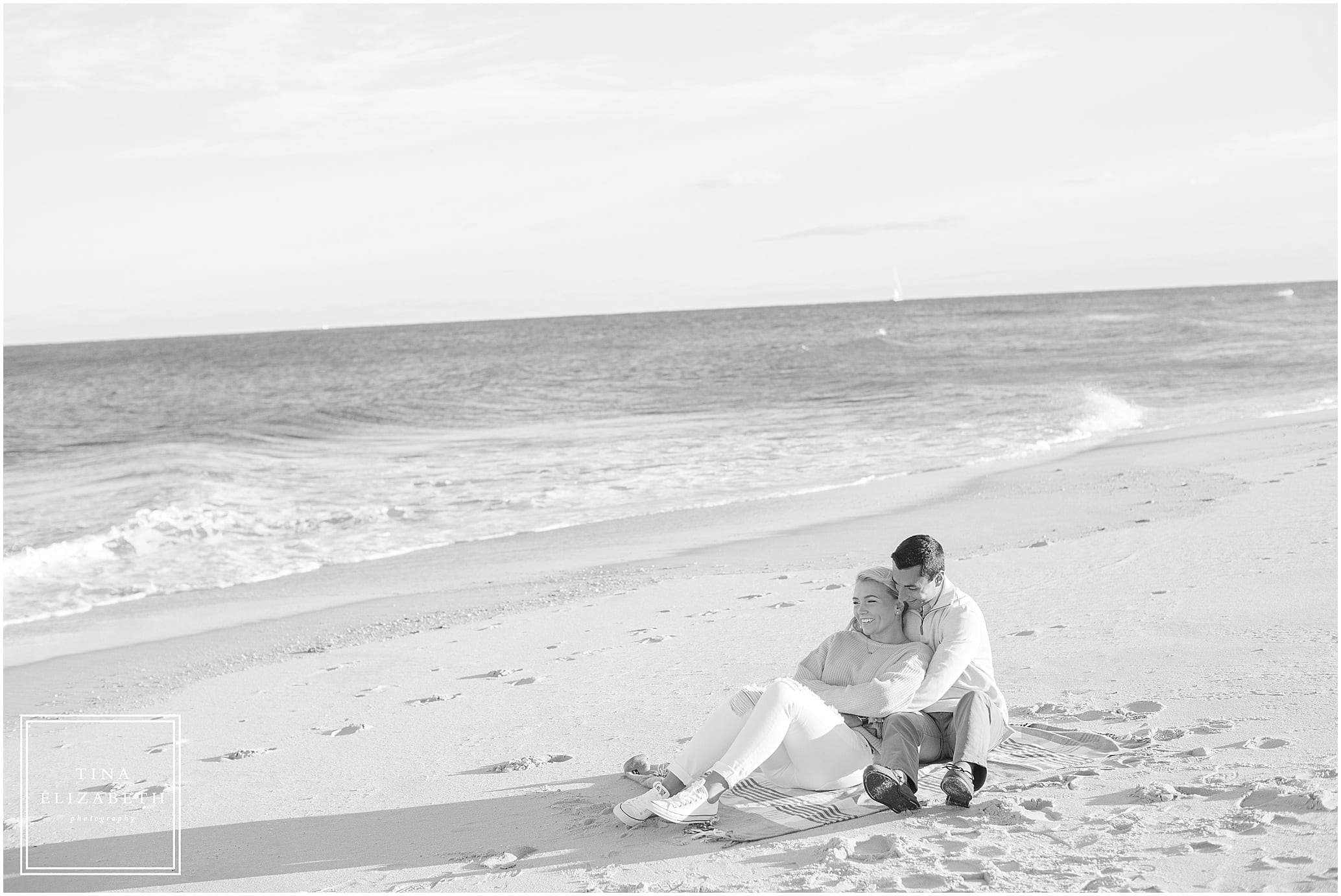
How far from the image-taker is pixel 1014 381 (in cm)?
2934

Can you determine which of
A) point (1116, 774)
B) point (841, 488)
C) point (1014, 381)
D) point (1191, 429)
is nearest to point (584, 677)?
point (1116, 774)

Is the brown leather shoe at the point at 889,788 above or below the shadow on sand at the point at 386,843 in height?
above

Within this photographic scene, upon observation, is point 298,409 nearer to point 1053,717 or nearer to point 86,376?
point 1053,717

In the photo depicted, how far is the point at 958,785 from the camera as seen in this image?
156 inches

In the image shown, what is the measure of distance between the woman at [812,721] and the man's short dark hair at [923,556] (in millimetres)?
160

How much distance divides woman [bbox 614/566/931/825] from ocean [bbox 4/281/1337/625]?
739 cm

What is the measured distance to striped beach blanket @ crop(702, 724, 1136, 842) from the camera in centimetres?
403

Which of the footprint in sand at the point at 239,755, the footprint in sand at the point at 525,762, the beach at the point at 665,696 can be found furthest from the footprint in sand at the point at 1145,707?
the footprint in sand at the point at 239,755

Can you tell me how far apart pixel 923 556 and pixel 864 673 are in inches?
20.8

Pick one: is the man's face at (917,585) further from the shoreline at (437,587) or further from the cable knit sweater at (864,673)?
the shoreline at (437,587)

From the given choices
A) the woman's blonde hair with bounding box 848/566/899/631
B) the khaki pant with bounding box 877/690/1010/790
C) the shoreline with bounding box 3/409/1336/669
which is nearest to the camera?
the khaki pant with bounding box 877/690/1010/790

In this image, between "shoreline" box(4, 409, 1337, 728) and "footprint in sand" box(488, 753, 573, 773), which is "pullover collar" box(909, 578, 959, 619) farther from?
"shoreline" box(4, 409, 1337, 728)
